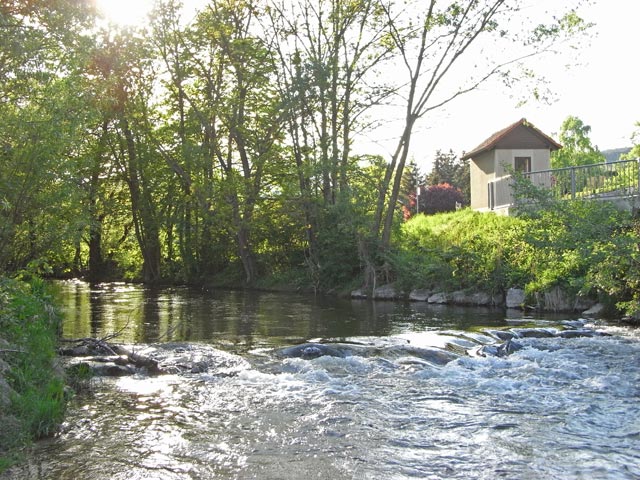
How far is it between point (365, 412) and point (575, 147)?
63816 mm

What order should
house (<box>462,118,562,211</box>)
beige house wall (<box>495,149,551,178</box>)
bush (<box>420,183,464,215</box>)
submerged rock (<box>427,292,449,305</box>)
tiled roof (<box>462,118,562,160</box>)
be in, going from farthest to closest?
bush (<box>420,183,464,215</box>) → beige house wall (<box>495,149,551,178</box>) → house (<box>462,118,562,211</box>) → tiled roof (<box>462,118,562,160</box>) → submerged rock (<box>427,292,449,305</box>)

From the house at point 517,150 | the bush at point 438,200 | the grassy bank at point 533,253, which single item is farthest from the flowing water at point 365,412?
the bush at point 438,200

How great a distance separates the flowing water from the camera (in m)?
6.03

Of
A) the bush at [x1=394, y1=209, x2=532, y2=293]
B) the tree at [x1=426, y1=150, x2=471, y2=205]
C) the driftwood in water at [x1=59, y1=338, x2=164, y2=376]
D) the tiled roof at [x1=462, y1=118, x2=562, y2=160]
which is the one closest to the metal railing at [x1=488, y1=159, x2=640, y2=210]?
the bush at [x1=394, y1=209, x2=532, y2=293]

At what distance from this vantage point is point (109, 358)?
33.6ft

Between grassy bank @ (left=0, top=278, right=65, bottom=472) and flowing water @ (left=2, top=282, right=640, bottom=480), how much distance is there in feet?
0.74

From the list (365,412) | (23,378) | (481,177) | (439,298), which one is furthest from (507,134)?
(23,378)

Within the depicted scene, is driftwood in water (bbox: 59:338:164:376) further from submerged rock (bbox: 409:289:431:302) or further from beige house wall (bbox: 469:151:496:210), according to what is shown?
beige house wall (bbox: 469:151:496:210)

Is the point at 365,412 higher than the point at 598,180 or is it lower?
lower

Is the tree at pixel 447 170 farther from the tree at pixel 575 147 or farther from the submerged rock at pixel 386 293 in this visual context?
the submerged rock at pixel 386 293

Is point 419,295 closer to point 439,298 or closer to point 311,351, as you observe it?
point 439,298

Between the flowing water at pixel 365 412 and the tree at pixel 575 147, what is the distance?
52.7 meters

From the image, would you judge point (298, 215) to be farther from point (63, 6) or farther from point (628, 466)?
point (628, 466)

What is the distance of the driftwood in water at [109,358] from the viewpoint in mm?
9758
